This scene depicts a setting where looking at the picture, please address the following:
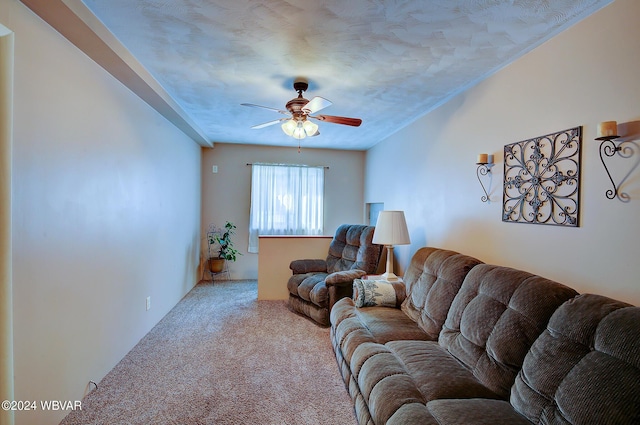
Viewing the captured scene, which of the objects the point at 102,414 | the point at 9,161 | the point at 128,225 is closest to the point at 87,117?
the point at 9,161

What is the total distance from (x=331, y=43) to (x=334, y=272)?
2.72 m

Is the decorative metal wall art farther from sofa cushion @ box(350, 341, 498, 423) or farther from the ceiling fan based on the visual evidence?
the ceiling fan

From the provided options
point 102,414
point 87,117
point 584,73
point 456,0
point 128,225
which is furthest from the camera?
point 128,225

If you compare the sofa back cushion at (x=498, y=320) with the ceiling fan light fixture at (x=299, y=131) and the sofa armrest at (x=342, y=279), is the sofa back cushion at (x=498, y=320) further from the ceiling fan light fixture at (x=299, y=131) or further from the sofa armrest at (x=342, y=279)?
the ceiling fan light fixture at (x=299, y=131)

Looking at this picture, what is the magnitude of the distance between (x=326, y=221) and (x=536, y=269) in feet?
12.9

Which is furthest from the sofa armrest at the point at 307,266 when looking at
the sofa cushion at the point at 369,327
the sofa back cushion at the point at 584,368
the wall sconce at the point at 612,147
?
the wall sconce at the point at 612,147

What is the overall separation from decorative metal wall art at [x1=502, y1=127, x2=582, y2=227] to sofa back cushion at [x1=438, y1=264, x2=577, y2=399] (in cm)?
45

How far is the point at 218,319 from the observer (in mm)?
3463

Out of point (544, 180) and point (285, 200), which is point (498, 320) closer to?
point (544, 180)

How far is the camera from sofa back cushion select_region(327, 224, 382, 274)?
3604mm

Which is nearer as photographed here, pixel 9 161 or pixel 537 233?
pixel 9 161

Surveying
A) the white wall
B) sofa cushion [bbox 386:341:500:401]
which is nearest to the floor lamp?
the white wall

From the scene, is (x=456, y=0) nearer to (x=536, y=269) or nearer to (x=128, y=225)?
(x=536, y=269)

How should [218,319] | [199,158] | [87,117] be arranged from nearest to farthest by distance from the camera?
[87,117], [218,319], [199,158]
